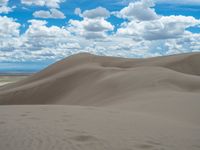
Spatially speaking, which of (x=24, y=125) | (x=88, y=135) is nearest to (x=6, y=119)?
(x=24, y=125)

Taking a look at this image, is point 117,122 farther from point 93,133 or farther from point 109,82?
point 109,82

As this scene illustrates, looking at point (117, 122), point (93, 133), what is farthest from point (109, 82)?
point (93, 133)

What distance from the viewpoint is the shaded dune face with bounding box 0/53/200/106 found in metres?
16.5

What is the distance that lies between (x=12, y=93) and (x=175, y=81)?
14.6 meters

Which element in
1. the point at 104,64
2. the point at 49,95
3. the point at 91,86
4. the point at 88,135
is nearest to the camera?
the point at 88,135

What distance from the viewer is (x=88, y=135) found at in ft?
20.5

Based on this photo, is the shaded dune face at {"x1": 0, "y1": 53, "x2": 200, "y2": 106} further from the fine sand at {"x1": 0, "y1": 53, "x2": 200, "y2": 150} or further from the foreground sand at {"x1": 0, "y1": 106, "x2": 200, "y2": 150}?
the foreground sand at {"x1": 0, "y1": 106, "x2": 200, "y2": 150}

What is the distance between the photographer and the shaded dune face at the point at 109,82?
54.1 feet

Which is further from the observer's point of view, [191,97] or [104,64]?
[104,64]

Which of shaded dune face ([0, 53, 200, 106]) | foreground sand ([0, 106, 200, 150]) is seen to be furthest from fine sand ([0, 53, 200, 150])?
shaded dune face ([0, 53, 200, 106])

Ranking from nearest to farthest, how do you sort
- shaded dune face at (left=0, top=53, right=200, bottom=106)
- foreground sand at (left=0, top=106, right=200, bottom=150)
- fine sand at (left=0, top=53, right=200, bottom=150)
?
foreground sand at (left=0, top=106, right=200, bottom=150) → fine sand at (left=0, top=53, right=200, bottom=150) → shaded dune face at (left=0, top=53, right=200, bottom=106)

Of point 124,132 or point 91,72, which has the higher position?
point 91,72

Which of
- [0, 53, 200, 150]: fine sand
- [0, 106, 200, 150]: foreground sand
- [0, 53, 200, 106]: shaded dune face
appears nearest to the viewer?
[0, 106, 200, 150]: foreground sand

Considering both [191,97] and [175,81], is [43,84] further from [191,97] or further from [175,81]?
[191,97]
